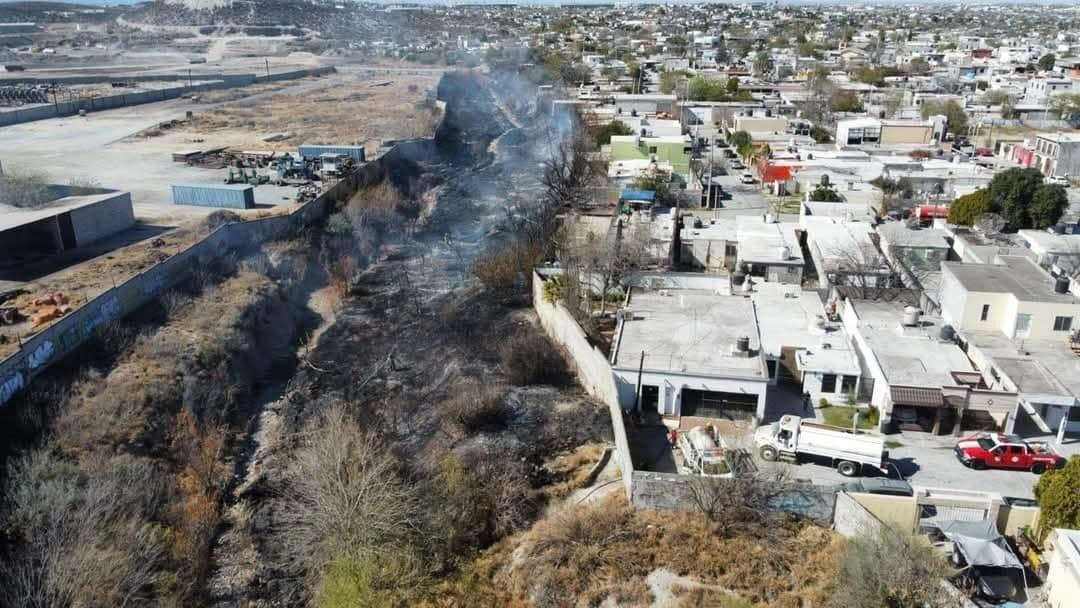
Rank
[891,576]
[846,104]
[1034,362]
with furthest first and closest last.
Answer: [846,104]
[1034,362]
[891,576]

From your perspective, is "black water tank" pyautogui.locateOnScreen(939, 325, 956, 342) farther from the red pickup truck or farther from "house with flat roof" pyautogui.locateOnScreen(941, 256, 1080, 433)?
the red pickup truck

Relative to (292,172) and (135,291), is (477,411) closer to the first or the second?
(135,291)

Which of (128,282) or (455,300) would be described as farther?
(455,300)

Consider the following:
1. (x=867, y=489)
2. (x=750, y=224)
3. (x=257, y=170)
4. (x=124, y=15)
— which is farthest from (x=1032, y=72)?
(x=124, y=15)

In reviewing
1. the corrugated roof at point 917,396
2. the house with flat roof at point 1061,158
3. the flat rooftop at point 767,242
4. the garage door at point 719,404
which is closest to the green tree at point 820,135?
the house with flat roof at point 1061,158

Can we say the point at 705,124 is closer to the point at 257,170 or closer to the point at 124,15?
the point at 257,170

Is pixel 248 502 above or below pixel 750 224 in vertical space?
below

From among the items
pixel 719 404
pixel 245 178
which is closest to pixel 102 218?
pixel 245 178

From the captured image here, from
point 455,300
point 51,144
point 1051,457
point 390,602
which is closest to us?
point 390,602
